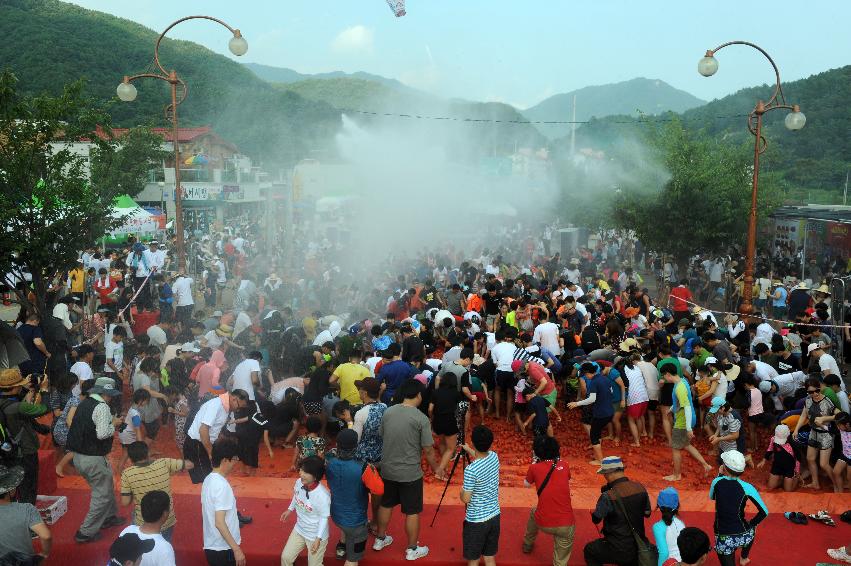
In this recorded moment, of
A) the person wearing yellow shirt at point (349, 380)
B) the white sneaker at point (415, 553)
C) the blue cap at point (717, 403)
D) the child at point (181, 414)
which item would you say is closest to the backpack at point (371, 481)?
the white sneaker at point (415, 553)

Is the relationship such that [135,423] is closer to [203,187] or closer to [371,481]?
[371,481]

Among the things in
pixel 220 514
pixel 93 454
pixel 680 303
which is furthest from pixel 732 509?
pixel 680 303

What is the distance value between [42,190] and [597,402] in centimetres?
812

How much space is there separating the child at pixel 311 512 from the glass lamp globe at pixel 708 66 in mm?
11059

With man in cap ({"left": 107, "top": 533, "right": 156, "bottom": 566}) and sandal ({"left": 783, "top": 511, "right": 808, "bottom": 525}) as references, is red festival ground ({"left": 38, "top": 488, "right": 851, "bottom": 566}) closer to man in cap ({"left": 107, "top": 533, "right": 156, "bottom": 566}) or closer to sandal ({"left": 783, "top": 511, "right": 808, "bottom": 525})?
sandal ({"left": 783, "top": 511, "right": 808, "bottom": 525})

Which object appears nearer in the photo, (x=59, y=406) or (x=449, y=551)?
(x=449, y=551)

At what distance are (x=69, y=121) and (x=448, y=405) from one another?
754cm

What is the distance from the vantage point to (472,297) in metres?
12.6

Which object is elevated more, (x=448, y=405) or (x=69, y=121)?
(x=69, y=121)

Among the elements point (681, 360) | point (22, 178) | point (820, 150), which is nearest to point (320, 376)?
point (681, 360)

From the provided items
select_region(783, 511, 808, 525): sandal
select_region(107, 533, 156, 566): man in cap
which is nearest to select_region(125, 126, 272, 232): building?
select_region(783, 511, 808, 525): sandal

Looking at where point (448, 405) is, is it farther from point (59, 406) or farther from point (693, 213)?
point (693, 213)

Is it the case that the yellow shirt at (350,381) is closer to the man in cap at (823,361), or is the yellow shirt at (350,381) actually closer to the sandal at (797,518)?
the sandal at (797,518)

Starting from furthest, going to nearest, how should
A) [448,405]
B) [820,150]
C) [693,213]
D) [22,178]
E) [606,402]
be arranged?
1. [820,150]
2. [693,213]
3. [22,178]
4. [606,402]
5. [448,405]
